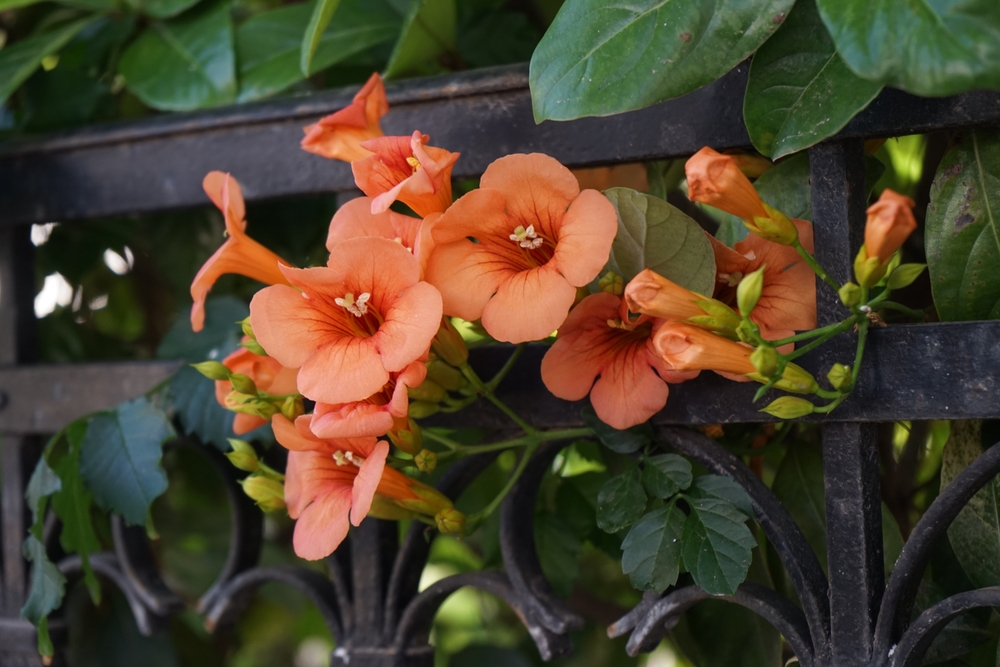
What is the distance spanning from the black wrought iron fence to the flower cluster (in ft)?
0.14

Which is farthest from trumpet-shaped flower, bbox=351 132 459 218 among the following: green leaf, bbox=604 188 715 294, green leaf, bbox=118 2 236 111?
green leaf, bbox=118 2 236 111

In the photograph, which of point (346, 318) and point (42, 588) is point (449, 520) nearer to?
point (346, 318)

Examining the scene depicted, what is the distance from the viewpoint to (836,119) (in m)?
0.47

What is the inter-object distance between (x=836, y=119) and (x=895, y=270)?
9 centimetres

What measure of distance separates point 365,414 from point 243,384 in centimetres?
15

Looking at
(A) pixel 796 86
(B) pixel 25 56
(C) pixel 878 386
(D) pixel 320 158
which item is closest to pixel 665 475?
(C) pixel 878 386

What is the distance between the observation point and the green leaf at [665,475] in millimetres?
538

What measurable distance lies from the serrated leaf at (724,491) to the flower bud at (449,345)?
17 centimetres

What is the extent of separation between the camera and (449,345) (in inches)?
22.2

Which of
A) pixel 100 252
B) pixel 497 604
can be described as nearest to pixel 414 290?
pixel 100 252

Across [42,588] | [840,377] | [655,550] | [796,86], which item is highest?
[796,86]

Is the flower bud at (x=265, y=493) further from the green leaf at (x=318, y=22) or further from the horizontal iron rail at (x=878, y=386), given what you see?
the green leaf at (x=318, y=22)

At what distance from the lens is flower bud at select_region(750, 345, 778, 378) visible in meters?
0.45

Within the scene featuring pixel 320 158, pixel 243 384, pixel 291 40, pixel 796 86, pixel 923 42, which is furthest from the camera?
pixel 291 40
